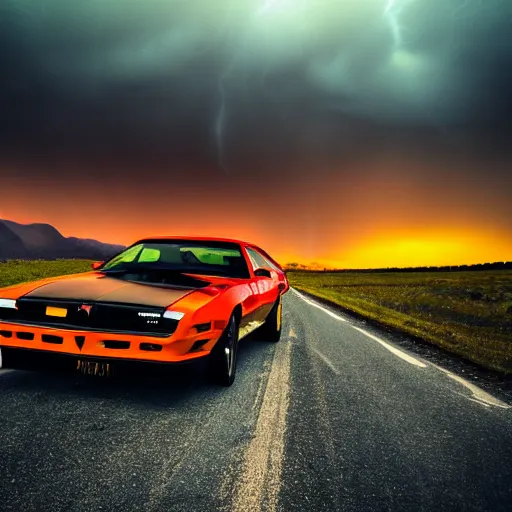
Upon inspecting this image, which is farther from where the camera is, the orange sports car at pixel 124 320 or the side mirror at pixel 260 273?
the side mirror at pixel 260 273

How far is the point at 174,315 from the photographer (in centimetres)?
337

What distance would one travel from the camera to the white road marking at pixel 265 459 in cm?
213

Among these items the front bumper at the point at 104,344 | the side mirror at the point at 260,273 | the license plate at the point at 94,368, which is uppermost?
the side mirror at the point at 260,273

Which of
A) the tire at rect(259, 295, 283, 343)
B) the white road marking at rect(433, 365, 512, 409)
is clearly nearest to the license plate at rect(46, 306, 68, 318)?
the tire at rect(259, 295, 283, 343)

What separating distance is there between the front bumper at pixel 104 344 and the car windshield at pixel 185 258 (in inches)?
59.4

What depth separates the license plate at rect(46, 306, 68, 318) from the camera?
3428 millimetres

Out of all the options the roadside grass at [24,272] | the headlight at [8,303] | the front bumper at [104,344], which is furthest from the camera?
the roadside grass at [24,272]

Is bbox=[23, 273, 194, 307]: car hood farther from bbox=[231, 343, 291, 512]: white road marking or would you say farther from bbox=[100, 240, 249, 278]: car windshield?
bbox=[231, 343, 291, 512]: white road marking

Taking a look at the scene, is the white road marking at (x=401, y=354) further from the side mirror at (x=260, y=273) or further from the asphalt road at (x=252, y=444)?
the side mirror at (x=260, y=273)

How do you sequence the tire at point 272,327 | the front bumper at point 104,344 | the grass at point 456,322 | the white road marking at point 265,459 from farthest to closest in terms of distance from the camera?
1. the grass at point 456,322
2. the tire at point 272,327
3. the front bumper at point 104,344
4. the white road marking at point 265,459

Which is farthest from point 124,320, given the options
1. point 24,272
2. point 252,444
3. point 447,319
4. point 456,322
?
point 24,272

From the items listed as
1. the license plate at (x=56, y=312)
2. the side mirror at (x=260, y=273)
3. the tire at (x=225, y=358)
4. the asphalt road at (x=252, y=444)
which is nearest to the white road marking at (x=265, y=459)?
the asphalt road at (x=252, y=444)

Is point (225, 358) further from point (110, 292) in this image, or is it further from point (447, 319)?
point (447, 319)

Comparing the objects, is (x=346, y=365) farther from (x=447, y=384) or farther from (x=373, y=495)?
(x=373, y=495)
